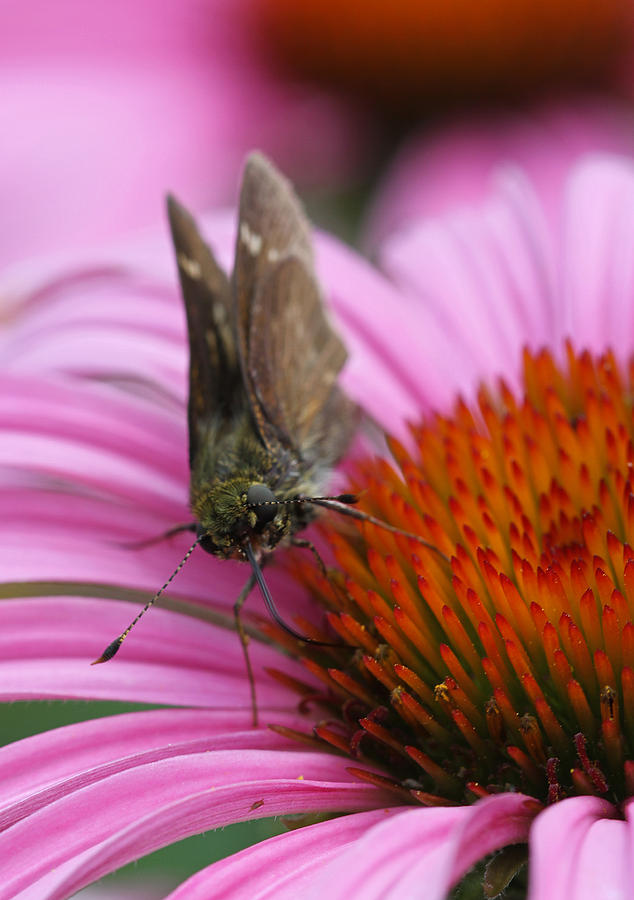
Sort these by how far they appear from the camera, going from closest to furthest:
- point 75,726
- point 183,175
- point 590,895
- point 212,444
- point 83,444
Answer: point 590,895, point 75,726, point 212,444, point 83,444, point 183,175

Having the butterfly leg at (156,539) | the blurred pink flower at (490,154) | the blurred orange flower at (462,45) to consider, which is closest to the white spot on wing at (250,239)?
the butterfly leg at (156,539)

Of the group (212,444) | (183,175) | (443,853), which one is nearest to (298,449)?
(212,444)

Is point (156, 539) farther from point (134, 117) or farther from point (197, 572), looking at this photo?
point (134, 117)

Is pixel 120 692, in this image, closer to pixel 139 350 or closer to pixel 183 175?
pixel 139 350

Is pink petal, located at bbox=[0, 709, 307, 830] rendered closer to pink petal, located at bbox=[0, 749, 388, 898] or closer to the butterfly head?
pink petal, located at bbox=[0, 749, 388, 898]

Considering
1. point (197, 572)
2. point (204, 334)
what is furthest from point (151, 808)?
point (204, 334)
